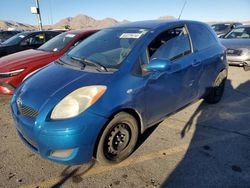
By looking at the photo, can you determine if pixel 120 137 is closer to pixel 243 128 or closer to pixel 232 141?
pixel 232 141

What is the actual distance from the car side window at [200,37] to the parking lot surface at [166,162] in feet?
4.30

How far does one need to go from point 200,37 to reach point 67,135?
3.00m

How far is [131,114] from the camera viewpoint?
9.78 ft

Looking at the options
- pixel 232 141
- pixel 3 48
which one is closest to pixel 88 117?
pixel 232 141

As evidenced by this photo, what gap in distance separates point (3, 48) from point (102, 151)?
6.75 m

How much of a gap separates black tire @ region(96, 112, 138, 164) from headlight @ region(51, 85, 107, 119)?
1.17 feet

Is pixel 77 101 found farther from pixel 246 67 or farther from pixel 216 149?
pixel 246 67

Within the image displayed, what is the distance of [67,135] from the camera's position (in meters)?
2.44

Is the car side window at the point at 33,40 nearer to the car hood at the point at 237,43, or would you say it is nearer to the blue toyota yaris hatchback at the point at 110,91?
the blue toyota yaris hatchback at the point at 110,91

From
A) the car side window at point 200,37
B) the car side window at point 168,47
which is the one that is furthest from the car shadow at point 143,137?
the car side window at point 200,37

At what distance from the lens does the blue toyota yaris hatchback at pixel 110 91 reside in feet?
8.27

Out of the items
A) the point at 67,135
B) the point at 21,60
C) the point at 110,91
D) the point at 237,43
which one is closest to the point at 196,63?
the point at 110,91

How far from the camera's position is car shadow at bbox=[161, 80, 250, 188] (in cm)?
271

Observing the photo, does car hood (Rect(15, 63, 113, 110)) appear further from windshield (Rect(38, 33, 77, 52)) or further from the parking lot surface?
windshield (Rect(38, 33, 77, 52))
